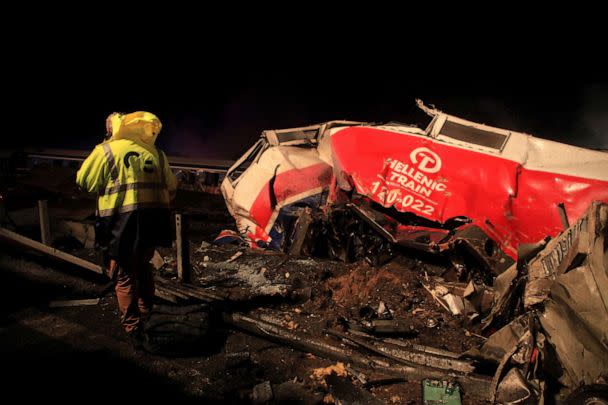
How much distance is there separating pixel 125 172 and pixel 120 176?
0.16ft

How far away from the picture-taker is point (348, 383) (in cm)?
298

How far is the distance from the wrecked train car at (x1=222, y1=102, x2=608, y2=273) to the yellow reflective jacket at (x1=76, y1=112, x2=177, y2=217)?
244 centimetres

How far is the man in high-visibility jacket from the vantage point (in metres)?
3.27

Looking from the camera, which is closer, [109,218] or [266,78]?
[109,218]

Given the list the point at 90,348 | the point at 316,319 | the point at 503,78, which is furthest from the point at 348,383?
the point at 503,78

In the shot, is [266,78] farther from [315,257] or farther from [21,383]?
[21,383]

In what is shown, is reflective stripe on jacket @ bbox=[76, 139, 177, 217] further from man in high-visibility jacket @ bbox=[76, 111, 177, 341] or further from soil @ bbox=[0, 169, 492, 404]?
soil @ bbox=[0, 169, 492, 404]

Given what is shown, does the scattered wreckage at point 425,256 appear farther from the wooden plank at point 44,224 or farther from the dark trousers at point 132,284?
the dark trousers at point 132,284

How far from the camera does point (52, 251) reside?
4.82 m

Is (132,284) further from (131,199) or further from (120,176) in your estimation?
(120,176)

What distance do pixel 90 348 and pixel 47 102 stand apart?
2164cm

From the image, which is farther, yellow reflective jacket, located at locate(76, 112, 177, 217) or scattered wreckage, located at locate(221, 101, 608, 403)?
yellow reflective jacket, located at locate(76, 112, 177, 217)

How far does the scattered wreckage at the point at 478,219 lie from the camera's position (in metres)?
2.44

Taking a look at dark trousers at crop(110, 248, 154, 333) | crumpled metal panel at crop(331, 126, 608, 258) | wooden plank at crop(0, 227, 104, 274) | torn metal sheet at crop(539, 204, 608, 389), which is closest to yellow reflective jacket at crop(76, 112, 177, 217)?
dark trousers at crop(110, 248, 154, 333)
